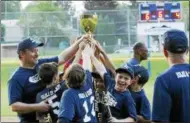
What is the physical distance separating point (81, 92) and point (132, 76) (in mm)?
608

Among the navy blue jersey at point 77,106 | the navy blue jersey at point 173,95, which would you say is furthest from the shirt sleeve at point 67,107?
the navy blue jersey at point 173,95

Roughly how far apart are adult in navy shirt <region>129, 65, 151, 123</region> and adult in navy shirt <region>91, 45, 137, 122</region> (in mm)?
361

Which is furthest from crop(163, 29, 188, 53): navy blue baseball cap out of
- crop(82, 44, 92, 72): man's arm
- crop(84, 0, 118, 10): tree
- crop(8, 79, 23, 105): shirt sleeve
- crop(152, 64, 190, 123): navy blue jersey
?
crop(84, 0, 118, 10): tree

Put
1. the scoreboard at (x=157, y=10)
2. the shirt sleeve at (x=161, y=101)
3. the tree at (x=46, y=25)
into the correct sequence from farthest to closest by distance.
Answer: the tree at (x=46, y=25), the scoreboard at (x=157, y=10), the shirt sleeve at (x=161, y=101)

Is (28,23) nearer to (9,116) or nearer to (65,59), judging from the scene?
(9,116)

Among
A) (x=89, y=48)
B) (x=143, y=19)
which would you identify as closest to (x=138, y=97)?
(x=89, y=48)

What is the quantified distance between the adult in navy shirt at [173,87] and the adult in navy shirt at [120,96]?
1.07 m

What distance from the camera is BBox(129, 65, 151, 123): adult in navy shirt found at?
4762mm

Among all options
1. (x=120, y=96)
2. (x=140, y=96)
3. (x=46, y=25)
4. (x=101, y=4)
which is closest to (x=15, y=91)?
(x=120, y=96)

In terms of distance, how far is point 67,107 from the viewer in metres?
4.07

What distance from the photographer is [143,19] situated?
2012cm

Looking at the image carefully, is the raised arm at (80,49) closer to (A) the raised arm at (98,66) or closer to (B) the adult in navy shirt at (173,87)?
(A) the raised arm at (98,66)

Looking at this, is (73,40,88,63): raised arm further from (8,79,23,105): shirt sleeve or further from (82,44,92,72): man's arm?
(8,79,23,105): shirt sleeve

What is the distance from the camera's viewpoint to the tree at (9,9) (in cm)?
2490
